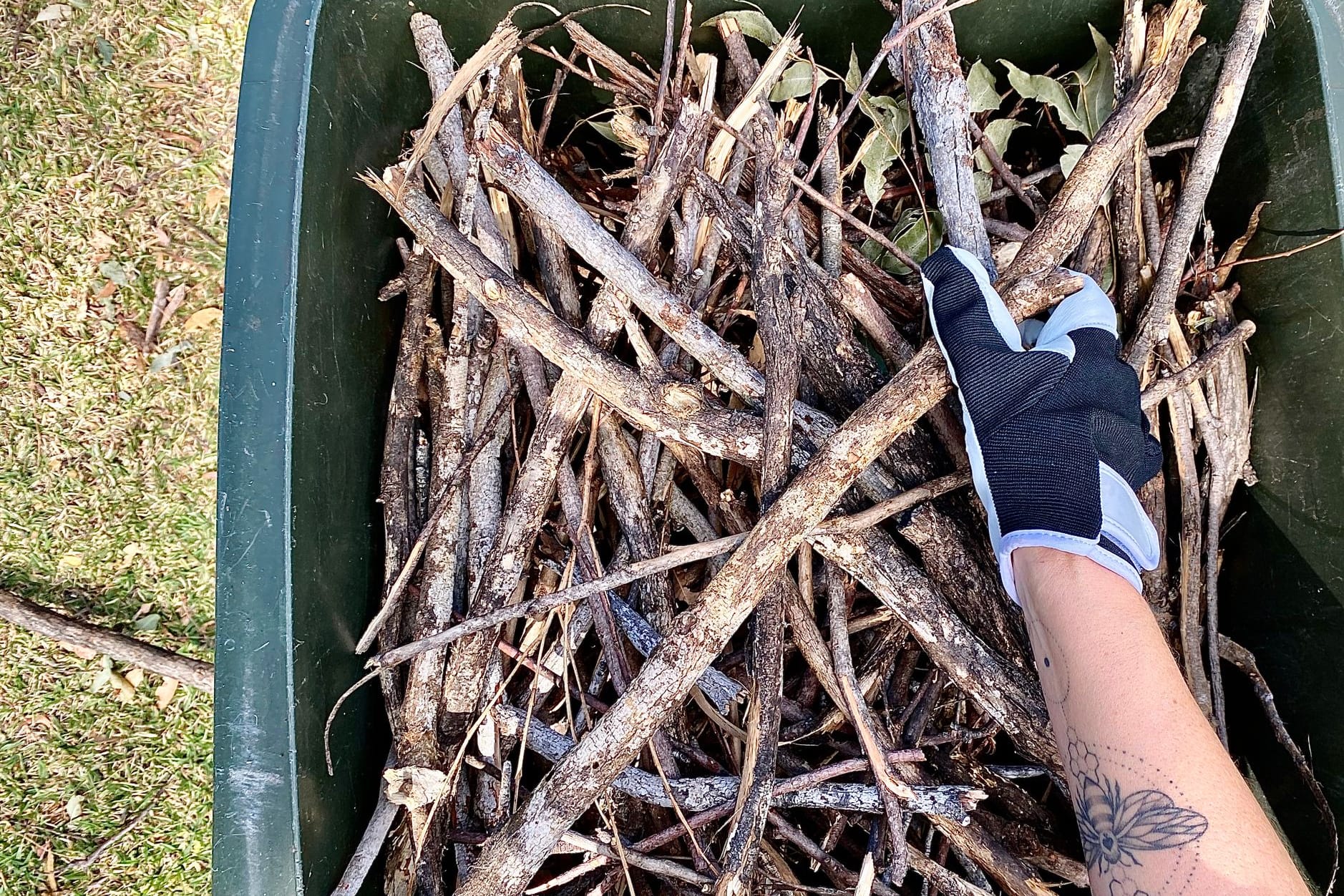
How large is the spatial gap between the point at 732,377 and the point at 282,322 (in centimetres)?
74

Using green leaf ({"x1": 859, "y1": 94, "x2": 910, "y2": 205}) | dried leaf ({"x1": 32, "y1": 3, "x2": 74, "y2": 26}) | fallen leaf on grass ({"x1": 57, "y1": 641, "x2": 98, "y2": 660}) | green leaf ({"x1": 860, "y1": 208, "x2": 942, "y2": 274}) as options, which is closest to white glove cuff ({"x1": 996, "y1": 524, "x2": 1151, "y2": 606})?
green leaf ({"x1": 860, "y1": 208, "x2": 942, "y2": 274})

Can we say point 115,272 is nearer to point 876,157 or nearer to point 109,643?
point 109,643

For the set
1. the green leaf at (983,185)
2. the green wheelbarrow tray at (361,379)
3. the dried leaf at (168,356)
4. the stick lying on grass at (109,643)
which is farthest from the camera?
the dried leaf at (168,356)

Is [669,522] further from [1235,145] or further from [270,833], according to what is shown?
[1235,145]

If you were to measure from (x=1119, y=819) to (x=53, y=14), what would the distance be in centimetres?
320

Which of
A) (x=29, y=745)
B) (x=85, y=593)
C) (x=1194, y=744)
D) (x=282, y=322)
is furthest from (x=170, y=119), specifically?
(x=1194, y=744)

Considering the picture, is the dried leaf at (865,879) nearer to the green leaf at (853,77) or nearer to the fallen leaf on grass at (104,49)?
the green leaf at (853,77)

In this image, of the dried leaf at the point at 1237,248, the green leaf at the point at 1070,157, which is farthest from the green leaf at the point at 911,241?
the dried leaf at the point at 1237,248

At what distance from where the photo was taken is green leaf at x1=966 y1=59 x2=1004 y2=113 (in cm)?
159

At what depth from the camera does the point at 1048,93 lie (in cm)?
154

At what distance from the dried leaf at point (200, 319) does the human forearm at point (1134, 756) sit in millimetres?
2215

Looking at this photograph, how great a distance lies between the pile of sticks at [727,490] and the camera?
1.29 metres

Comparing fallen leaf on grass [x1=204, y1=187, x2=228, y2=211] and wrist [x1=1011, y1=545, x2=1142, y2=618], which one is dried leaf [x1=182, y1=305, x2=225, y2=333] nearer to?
fallen leaf on grass [x1=204, y1=187, x2=228, y2=211]

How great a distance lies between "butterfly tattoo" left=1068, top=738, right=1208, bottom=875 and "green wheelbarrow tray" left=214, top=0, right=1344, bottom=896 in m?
0.56
